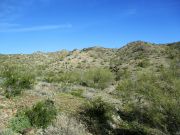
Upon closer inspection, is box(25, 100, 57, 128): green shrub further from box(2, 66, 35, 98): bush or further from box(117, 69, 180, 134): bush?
box(117, 69, 180, 134): bush

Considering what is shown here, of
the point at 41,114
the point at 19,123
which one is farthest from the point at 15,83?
the point at 19,123

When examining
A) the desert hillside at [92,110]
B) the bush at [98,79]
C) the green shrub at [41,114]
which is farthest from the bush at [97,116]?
the bush at [98,79]

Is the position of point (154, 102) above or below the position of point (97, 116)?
above

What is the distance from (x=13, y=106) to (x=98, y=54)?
177 ft

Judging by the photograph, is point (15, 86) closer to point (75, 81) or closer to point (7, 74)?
point (7, 74)

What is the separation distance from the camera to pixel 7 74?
818 inches

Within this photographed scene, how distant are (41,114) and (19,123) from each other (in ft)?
4.00

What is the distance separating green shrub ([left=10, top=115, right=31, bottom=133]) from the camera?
48.7 ft

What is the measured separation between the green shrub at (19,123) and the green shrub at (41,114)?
9.9 inches

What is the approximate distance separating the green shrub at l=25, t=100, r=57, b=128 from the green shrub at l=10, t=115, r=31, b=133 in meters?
0.25

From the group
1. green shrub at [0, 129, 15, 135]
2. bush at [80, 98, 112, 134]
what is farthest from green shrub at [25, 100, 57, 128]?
bush at [80, 98, 112, 134]

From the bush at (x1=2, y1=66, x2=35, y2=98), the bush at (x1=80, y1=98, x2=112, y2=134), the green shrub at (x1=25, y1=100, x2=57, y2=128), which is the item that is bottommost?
the bush at (x1=80, y1=98, x2=112, y2=134)

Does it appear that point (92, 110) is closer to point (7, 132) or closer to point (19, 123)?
point (19, 123)

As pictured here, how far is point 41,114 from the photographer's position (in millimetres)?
15945
